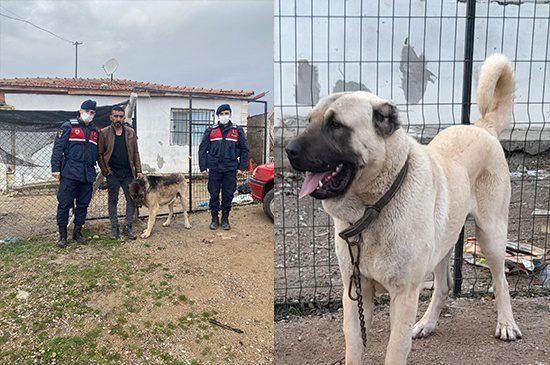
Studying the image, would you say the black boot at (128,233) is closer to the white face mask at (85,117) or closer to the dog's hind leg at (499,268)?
the white face mask at (85,117)

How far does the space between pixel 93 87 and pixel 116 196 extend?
4.83 metres

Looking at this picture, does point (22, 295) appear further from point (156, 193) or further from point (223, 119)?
point (223, 119)

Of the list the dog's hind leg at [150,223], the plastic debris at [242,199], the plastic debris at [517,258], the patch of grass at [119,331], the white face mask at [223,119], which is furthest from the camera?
the plastic debris at [242,199]

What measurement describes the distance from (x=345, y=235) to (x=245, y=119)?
28.4ft

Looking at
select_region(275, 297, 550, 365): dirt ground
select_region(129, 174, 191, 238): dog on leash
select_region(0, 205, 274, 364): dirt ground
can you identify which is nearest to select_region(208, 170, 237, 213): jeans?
select_region(129, 174, 191, 238): dog on leash

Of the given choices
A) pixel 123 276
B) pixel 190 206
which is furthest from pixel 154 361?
pixel 190 206

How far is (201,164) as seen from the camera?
668 centimetres

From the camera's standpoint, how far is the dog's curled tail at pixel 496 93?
3.08 m

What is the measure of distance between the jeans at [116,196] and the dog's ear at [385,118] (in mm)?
4909

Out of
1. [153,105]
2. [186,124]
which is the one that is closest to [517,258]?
[186,124]

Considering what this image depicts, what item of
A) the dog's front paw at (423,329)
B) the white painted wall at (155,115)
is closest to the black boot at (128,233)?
the white painted wall at (155,115)

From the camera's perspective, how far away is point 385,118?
196 cm

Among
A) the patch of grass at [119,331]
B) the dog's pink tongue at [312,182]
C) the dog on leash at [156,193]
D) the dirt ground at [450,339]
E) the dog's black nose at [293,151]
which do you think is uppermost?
the dog's black nose at [293,151]

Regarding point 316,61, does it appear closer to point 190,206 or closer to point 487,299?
point 487,299
